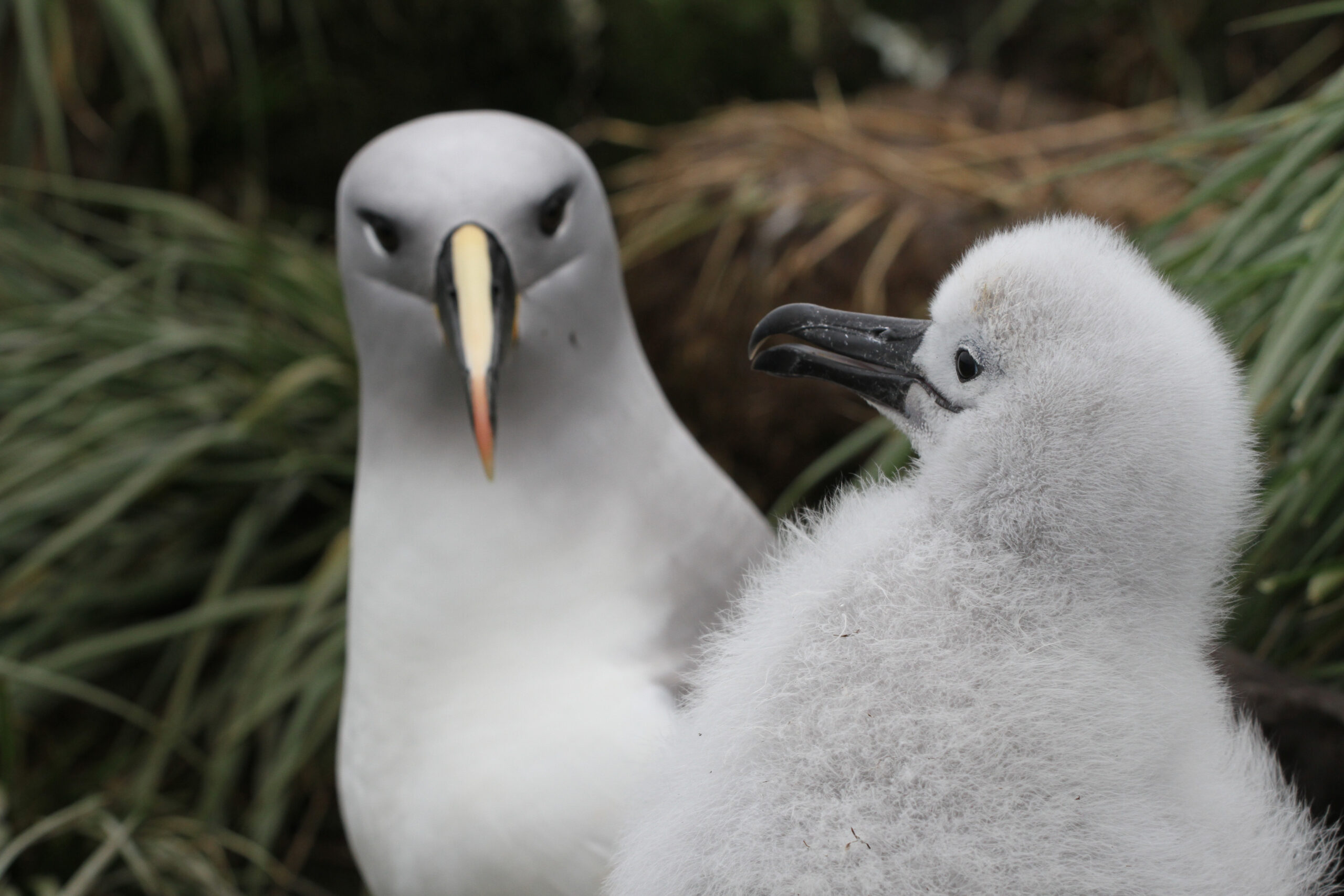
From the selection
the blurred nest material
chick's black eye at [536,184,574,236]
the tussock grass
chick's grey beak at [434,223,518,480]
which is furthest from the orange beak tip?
the blurred nest material

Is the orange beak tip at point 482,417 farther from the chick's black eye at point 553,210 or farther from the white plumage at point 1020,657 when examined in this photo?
the white plumage at point 1020,657

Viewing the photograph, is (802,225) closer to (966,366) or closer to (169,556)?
(169,556)

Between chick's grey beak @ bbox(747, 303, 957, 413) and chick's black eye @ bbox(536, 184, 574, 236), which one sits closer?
chick's grey beak @ bbox(747, 303, 957, 413)

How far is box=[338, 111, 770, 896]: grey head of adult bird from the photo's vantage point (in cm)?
128

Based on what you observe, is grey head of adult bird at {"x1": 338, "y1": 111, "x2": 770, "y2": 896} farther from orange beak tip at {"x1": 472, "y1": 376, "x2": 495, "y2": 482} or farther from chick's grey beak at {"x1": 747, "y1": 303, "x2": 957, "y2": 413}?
chick's grey beak at {"x1": 747, "y1": 303, "x2": 957, "y2": 413}

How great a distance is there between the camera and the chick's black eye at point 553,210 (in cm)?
140

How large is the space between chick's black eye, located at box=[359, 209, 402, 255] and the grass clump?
1.02m

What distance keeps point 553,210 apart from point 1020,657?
828mm

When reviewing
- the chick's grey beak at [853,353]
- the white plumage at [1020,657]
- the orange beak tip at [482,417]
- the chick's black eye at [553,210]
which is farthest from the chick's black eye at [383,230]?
the white plumage at [1020,657]

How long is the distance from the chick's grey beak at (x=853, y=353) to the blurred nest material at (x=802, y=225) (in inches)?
57.1

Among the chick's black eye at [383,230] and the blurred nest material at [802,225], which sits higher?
the chick's black eye at [383,230]

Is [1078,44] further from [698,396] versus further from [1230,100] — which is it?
[698,396]

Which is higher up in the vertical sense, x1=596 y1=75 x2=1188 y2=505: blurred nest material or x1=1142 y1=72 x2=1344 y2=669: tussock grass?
x1=1142 y1=72 x2=1344 y2=669: tussock grass

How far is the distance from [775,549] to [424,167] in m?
0.65
